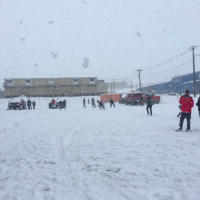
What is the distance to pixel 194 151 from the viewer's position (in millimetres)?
4926

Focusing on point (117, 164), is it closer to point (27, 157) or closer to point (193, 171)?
point (193, 171)

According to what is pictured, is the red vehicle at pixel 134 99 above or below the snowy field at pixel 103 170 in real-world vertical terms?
above

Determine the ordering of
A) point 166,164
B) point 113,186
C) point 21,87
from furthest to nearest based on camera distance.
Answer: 1. point 21,87
2. point 166,164
3. point 113,186

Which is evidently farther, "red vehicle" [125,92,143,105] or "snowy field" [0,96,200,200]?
"red vehicle" [125,92,143,105]

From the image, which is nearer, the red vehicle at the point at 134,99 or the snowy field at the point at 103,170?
the snowy field at the point at 103,170

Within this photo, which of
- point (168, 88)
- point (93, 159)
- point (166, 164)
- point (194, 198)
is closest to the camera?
point (194, 198)

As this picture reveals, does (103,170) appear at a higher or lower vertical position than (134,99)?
lower

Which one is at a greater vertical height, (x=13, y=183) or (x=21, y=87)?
(x=21, y=87)

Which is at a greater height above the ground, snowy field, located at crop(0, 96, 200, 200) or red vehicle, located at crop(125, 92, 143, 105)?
red vehicle, located at crop(125, 92, 143, 105)

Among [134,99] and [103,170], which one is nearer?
[103,170]

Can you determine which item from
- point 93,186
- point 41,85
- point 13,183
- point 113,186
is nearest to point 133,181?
point 113,186

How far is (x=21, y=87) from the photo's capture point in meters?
63.1

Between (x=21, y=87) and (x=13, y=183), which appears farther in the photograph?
(x=21, y=87)

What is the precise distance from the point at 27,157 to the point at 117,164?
248 centimetres
